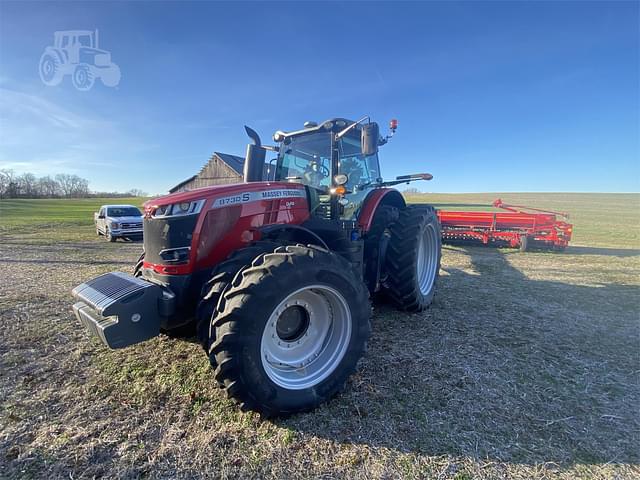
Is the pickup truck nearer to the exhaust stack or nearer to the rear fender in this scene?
the exhaust stack

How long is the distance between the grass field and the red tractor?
1.08 ft

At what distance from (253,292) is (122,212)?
44.5 feet

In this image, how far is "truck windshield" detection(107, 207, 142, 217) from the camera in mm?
12772

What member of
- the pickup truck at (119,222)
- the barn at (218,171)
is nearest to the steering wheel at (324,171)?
the pickup truck at (119,222)

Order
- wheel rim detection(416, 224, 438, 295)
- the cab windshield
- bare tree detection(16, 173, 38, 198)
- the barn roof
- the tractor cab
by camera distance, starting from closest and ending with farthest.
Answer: the tractor cab < the cab windshield < wheel rim detection(416, 224, 438, 295) < the barn roof < bare tree detection(16, 173, 38, 198)

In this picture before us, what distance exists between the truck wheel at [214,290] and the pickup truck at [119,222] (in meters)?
11.8

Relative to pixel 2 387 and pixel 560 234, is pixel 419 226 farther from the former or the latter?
pixel 560 234

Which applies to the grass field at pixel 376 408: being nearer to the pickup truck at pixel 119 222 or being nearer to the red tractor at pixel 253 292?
the red tractor at pixel 253 292

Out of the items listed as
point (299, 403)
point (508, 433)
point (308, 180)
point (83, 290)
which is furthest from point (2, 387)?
point (508, 433)

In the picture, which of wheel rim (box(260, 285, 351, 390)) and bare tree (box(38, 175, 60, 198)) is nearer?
wheel rim (box(260, 285, 351, 390))

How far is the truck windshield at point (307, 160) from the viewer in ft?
12.5

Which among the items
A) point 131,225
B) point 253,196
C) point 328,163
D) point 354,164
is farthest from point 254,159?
point 131,225

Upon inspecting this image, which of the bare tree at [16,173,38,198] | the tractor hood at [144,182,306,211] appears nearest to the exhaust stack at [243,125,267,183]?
the tractor hood at [144,182,306,211]

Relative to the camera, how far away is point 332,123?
3.58m
